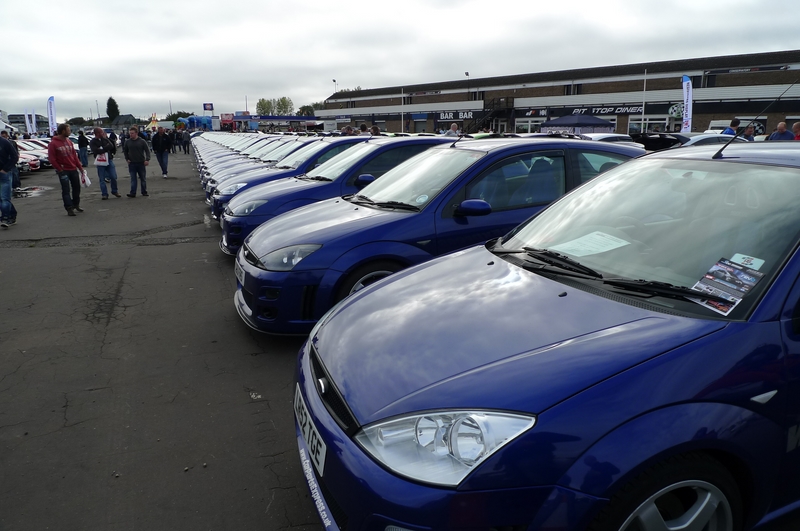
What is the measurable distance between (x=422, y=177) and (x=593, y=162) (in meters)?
1.63

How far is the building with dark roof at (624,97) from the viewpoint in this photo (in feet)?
128

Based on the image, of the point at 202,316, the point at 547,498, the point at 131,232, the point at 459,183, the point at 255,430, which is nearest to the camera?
the point at 547,498

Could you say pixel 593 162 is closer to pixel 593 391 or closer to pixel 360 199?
pixel 360 199

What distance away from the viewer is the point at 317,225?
473 centimetres

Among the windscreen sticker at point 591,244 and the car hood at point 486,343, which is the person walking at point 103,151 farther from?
the windscreen sticker at point 591,244

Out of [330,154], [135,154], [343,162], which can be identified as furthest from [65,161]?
[343,162]

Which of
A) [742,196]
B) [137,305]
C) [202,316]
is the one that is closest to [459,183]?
[742,196]

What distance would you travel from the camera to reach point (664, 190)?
9.16 ft

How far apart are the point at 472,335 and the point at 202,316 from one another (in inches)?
158

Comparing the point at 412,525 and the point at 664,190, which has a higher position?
the point at 664,190

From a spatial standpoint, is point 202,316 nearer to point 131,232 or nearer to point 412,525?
point 412,525

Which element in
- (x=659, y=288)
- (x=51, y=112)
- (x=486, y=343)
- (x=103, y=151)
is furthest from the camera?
(x=51, y=112)

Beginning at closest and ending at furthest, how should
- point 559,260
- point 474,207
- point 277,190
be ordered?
point 559,260 → point 474,207 → point 277,190

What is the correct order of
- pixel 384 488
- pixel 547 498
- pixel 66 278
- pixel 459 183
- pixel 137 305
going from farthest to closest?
pixel 66 278
pixel 137 305
pixel 459 183
pixel 384 488
pixel 547 498
